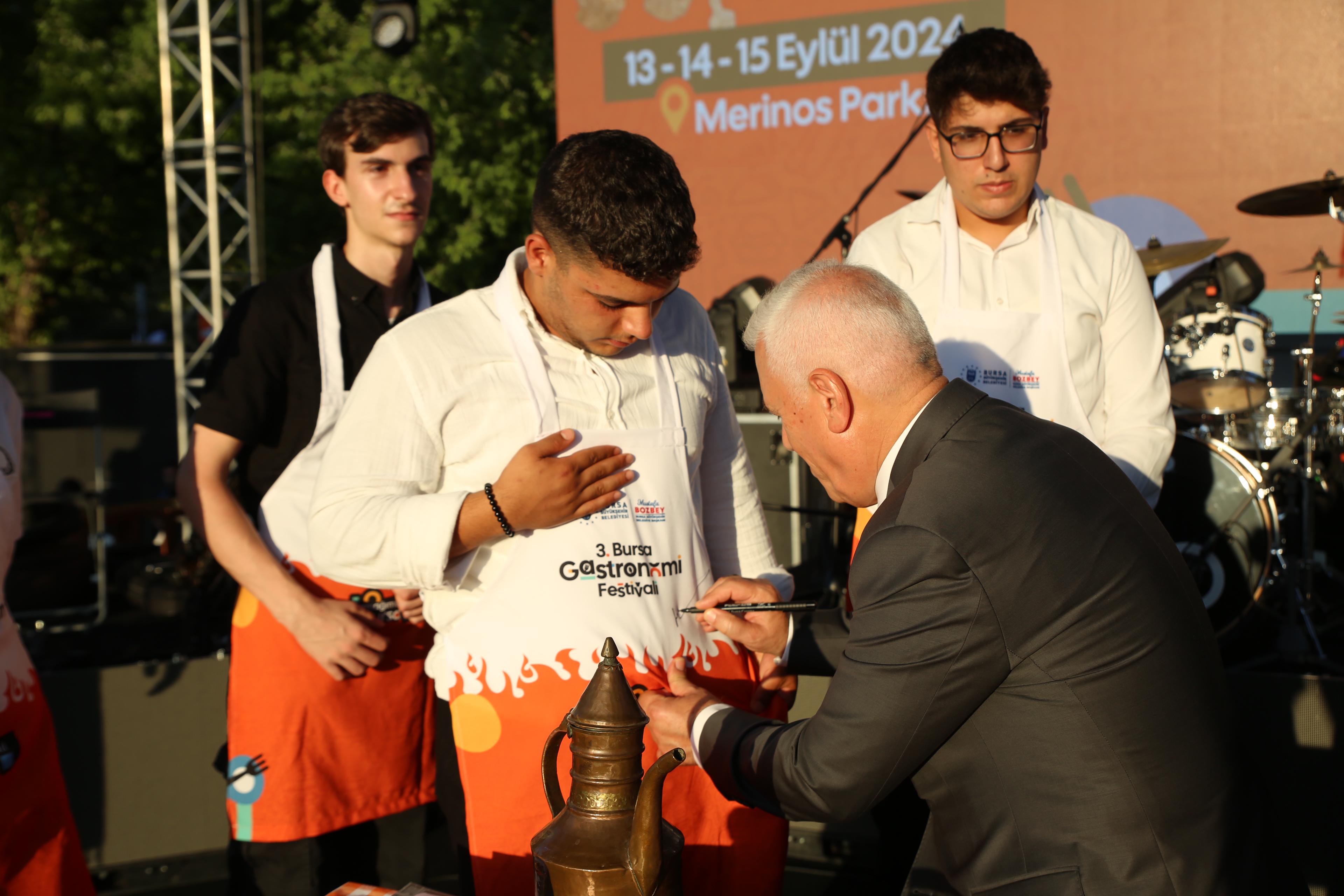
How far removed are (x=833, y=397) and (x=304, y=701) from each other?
4.49 feet

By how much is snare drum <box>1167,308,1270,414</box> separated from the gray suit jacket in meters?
3.94

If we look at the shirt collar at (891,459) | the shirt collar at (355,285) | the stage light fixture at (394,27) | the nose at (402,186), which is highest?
the stage light fixture at (394,27)

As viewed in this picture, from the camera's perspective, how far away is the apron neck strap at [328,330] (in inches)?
86.4

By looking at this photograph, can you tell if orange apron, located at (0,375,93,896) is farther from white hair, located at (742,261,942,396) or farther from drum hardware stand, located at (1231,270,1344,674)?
drum hardware stand, located at (1231,270,1344,674)

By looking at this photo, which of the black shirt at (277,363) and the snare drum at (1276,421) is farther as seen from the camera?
the snare drum at (1276,421)

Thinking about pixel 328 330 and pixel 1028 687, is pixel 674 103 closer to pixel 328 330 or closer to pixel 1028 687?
pixel 328 330

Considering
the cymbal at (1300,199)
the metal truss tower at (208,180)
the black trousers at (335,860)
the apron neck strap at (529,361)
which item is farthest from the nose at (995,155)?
the metal truss tower at (208,180)

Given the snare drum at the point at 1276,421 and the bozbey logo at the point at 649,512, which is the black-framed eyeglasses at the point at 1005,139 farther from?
the snare drum at the point at 1276,421

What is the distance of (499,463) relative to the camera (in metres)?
1.60

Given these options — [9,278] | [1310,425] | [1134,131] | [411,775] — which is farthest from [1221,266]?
[9,278]

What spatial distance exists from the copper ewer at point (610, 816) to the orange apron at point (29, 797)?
1045mm

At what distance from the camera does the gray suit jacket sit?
1.27 meters

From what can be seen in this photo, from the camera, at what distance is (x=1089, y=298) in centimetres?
223

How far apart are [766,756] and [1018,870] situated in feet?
1.11
